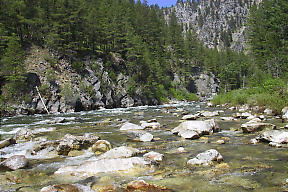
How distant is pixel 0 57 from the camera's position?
24375 mm

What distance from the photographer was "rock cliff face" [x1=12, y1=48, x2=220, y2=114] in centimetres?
2448

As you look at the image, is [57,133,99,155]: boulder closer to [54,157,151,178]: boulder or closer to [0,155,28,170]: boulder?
[0,155,28,170]: boulder

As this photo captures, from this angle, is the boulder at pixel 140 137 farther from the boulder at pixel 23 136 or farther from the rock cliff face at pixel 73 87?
the rock cliff face at pixel 73 87

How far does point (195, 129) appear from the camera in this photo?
8727 millimetres

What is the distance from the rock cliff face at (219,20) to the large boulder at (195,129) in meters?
160

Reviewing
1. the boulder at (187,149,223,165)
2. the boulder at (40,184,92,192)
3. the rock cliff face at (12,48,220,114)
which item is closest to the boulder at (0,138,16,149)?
the boulder at (40,184,92,192)

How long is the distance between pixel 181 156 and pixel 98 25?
37.5m

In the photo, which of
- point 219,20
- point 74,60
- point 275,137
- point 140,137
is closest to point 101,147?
point 140,137

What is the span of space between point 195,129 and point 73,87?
2330cm

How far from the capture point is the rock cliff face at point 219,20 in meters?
160

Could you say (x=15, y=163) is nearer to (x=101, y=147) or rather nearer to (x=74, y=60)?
(x=101, y=147)

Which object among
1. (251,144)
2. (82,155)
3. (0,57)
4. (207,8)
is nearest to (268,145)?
(251,144)

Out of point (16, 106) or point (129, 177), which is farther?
point (16, 106)

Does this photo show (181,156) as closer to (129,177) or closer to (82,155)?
(129,177)
